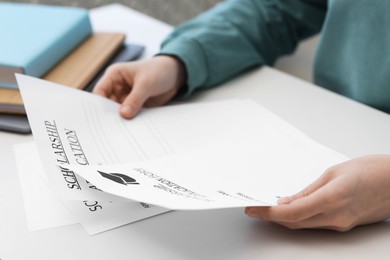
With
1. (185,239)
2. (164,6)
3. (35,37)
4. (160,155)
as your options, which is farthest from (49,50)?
(164,6)

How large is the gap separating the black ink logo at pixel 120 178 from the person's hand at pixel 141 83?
17 cm

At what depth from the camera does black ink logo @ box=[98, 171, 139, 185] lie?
408 millimetres

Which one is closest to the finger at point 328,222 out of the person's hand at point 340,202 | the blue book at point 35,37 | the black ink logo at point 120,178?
the person's hand at point 340,202

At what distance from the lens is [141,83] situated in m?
0.61

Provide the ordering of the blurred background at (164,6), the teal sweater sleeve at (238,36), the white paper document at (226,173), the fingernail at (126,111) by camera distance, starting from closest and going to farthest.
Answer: the white paper document at (226,173) < the fingernail at (126,111) < the teal sweater sleeve at (238,36) < the blurred background at (164,6)

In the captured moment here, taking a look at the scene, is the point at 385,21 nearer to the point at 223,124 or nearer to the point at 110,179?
the point at 223,124

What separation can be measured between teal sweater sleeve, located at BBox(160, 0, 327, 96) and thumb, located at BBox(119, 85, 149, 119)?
0.27 feet

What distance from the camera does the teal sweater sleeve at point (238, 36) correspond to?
0.69 metres

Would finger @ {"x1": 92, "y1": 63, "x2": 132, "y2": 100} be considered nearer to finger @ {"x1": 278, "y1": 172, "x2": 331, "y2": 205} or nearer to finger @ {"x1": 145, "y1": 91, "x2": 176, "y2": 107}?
finger @ {"x1": 145, "y1": 91, "x2": 176, "y2": 107}

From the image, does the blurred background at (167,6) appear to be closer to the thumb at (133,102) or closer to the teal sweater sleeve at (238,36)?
the teal sweater sleeve at (238,36)

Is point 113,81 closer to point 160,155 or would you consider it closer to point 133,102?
point 133,102

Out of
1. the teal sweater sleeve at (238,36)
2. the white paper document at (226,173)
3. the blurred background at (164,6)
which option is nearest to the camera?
the white paper document at (226,173)

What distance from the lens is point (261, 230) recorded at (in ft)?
1.37

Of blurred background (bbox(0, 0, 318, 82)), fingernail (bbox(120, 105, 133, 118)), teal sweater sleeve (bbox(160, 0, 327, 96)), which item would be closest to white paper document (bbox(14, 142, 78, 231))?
fingernail (bbox(120, 105, 133, 118))
